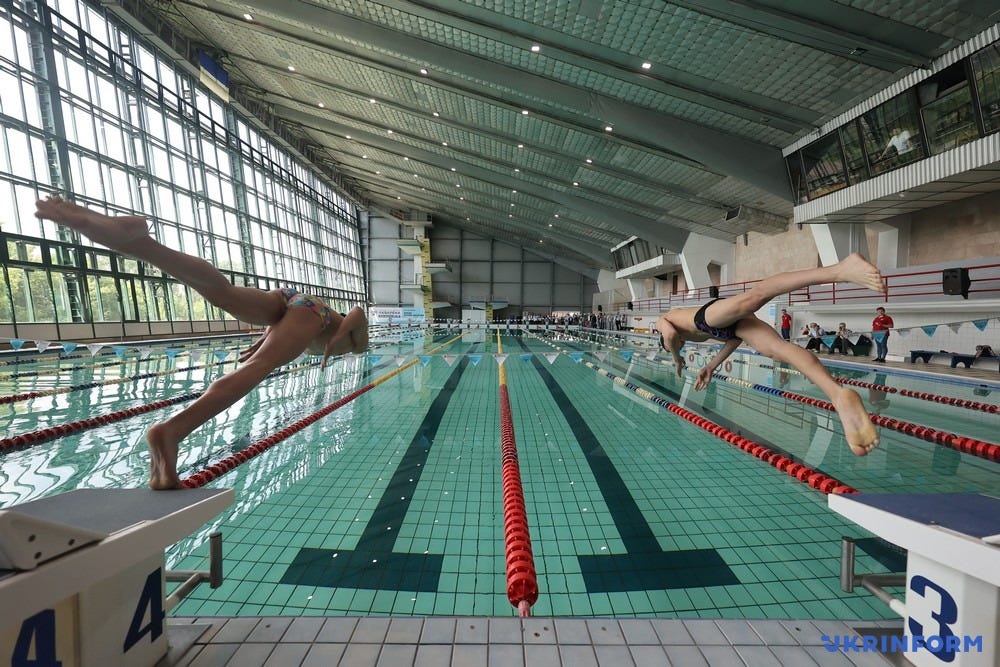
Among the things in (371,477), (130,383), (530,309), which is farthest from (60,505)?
(530,309)

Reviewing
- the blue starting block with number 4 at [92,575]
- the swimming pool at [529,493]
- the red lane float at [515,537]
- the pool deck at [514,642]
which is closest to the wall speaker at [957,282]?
the swimming pool at [529,493]

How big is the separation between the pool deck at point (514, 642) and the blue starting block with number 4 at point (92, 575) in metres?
0.20

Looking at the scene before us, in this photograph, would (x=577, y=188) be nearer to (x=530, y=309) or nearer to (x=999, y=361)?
(x=999, y=361)

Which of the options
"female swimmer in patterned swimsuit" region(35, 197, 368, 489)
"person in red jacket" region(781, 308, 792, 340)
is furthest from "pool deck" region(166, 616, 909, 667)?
"person in red jacket" region(781, 308, 792, 340)

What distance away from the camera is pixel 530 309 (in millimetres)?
34219

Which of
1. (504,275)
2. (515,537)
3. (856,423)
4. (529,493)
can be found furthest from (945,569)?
(504,275)

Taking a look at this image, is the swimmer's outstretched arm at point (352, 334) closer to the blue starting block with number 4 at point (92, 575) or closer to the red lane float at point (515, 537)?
the blue starting block with number 4 at point (92, 575)

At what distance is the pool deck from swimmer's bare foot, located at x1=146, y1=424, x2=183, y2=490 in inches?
21.9

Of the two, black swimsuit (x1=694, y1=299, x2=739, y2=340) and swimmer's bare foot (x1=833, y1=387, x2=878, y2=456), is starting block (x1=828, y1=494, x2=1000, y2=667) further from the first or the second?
black swimsuit (x1=694, y1=299, x2=739, y2=340)

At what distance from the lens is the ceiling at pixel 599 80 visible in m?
6.38

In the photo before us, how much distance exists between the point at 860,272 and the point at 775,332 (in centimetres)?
60

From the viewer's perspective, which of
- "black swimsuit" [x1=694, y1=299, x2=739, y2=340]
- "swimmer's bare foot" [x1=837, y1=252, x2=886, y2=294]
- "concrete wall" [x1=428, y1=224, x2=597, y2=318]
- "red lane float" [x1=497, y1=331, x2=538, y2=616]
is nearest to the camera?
"red lane float" [x1=497, y1=331, x2=538, y2=616]

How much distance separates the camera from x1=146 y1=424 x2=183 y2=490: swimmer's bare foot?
1.74 meters

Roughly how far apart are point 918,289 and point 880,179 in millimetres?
2572
